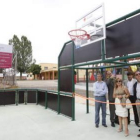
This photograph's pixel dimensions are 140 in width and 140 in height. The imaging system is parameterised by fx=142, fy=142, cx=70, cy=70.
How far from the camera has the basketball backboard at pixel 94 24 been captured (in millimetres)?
4080

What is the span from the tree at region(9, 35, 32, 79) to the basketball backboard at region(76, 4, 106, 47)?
3173cm

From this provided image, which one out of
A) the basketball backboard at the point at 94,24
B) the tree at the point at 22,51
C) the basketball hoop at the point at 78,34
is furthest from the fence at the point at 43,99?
the tree at the point at 22,51

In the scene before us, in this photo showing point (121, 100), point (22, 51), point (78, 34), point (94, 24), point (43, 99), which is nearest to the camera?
point (121, 100)

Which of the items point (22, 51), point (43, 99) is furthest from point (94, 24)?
point (22, 51)

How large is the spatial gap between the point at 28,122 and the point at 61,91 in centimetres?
187

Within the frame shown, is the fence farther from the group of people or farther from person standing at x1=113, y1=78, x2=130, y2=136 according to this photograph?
person standing at x1=113, y1=78, x2=130, y2=136

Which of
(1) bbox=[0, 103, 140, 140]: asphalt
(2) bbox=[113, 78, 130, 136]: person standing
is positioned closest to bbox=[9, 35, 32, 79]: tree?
(1) bbox=[0, 103, 140, 140]: asphalt

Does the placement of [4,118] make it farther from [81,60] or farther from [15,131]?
[81,60]

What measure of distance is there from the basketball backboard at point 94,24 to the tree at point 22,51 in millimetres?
31725

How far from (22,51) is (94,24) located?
32.7 meters

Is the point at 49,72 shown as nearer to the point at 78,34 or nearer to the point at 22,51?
the point at 22,51

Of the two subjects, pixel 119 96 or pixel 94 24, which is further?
pixel 94 24

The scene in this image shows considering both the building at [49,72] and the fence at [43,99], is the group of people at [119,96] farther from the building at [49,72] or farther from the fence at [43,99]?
the building at [49,72]

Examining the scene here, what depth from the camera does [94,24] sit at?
14.4 ft
